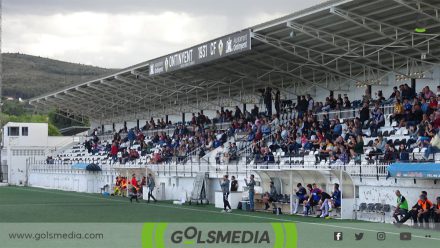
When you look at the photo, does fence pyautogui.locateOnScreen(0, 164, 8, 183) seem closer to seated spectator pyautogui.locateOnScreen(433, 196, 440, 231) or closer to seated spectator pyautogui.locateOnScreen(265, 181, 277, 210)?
seated spectator pyautogui.locateOnScreen(265, 181, 277, 210)

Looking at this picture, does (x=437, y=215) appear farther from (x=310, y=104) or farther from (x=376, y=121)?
(x=310, y=104)

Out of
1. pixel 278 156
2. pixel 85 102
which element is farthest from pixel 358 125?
pixel 85 102

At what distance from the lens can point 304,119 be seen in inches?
1417

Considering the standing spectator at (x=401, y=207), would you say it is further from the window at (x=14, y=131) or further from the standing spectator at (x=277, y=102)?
the window at (x=14, y=131)

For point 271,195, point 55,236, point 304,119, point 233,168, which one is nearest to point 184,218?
point 271,195

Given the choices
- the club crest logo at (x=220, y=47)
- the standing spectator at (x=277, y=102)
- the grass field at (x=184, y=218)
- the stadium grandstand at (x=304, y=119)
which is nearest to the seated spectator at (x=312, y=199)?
the stadium grandstand at (x=304, y=119)

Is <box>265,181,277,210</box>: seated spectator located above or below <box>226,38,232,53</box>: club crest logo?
below

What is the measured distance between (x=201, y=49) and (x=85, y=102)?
28.9 meters

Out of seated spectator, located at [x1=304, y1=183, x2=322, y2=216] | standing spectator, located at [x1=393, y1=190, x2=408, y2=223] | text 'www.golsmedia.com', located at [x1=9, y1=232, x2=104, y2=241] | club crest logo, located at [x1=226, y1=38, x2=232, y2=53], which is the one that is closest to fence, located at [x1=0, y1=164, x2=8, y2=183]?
club crest logo, located at [x1=226, y1=38, x2=232, y2=53]

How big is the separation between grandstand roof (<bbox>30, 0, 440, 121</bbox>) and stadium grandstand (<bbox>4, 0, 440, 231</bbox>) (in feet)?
0.25

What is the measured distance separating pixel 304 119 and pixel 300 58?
3.25 meters

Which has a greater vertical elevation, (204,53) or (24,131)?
(204,53)

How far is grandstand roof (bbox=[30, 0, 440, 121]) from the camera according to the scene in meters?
29.3

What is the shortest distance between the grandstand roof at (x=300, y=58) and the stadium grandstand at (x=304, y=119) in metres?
0.07
